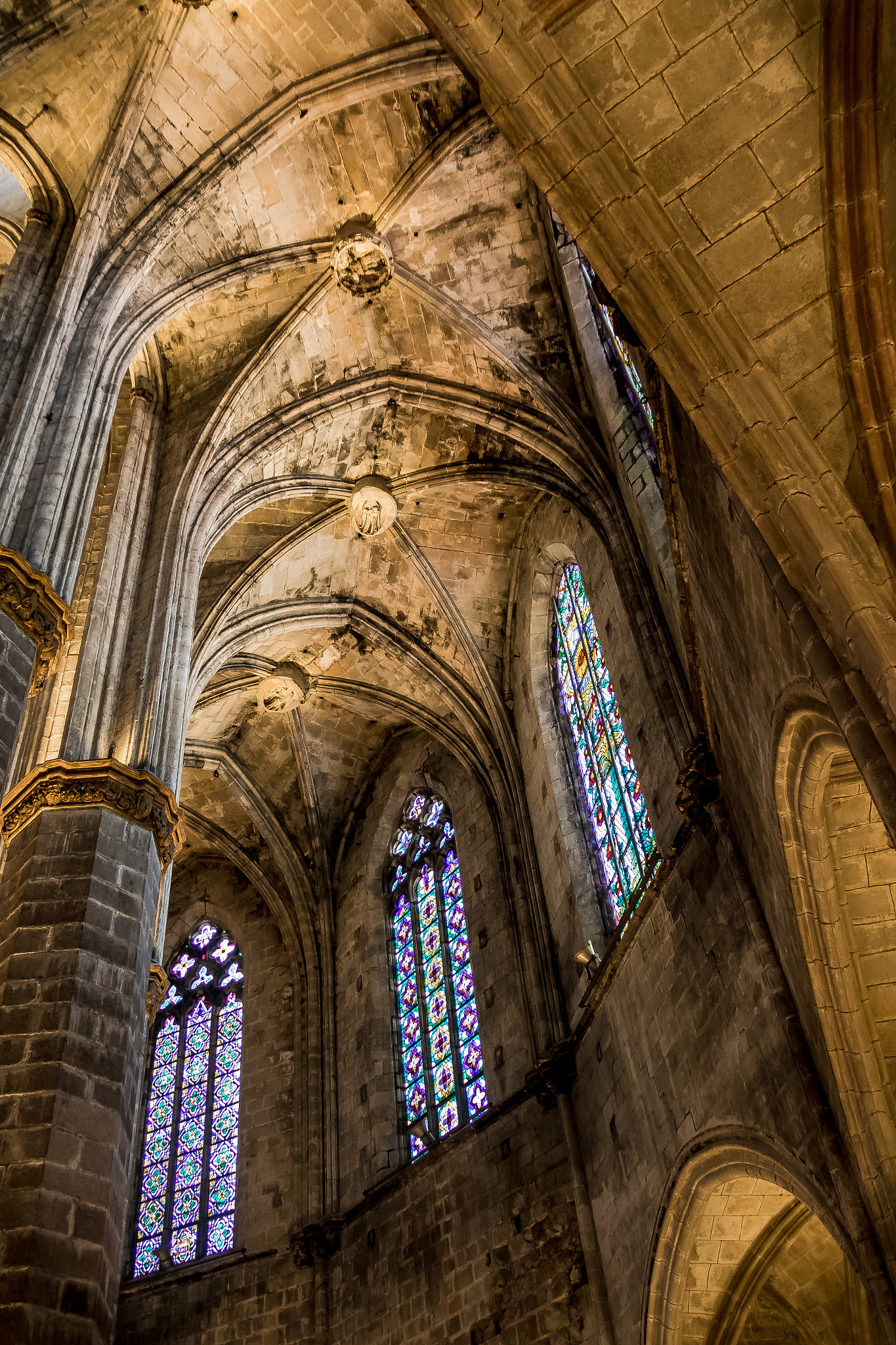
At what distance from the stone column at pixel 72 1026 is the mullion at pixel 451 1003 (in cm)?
521

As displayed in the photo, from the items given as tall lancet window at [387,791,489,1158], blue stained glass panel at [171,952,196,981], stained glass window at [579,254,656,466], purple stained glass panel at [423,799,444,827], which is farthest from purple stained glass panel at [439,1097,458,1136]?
stained glass window at [579,254,656,466]

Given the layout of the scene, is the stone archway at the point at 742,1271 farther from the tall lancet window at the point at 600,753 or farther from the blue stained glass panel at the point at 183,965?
the blue stained glass panel at the point at 183,965

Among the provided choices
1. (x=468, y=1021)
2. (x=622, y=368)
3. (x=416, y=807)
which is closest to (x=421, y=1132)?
(x=468, y=1021)

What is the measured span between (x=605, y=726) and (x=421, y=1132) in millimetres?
4597

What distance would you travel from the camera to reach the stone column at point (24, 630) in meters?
6.25

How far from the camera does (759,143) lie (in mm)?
5324

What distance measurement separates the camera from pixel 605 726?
1141cm

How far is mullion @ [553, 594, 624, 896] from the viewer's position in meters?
11.0

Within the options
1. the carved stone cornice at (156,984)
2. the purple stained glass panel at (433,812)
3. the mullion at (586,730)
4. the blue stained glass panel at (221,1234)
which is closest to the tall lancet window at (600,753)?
the mullion at (586,730)

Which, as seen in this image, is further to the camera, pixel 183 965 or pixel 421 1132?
pixel 183 965

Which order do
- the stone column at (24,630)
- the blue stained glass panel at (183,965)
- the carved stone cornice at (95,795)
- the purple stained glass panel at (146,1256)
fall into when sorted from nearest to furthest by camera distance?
the stone column at (24,630), the carved stone cornice at (95,795), the purple stained glass panel at (146,1256), the blue stained glass panel at (183,965)

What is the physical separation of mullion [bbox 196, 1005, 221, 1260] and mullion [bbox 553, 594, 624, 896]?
248 inches

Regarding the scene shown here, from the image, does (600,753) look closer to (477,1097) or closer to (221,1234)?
(477,1097)

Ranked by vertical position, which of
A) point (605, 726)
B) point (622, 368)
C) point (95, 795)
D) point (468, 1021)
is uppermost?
point (622, 368)
